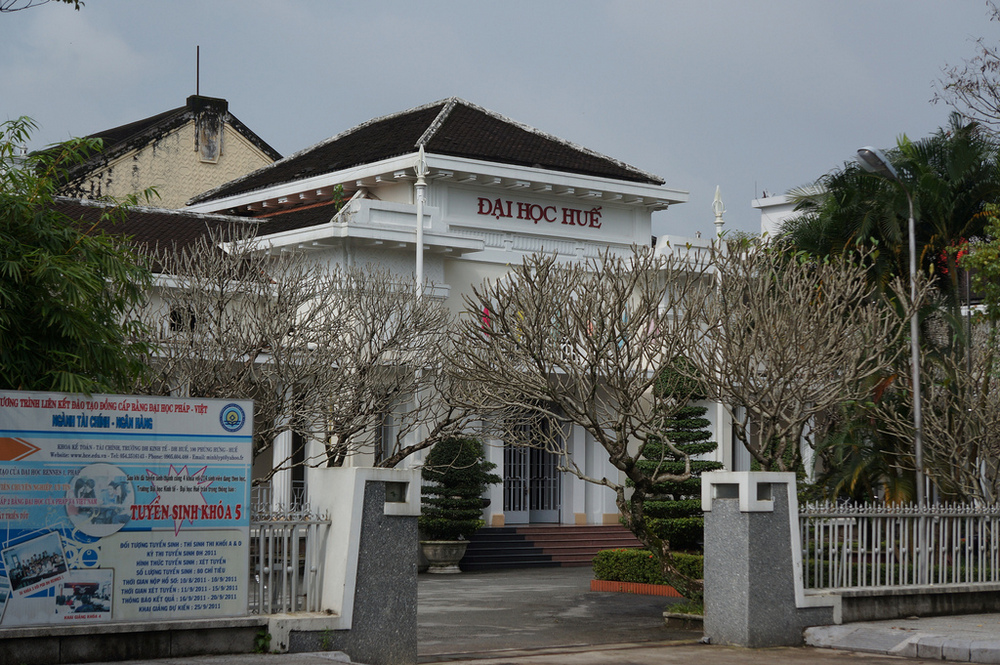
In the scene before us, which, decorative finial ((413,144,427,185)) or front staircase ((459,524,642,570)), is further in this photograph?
front staircase ((459,524,642,570))

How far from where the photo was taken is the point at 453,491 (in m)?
25.4

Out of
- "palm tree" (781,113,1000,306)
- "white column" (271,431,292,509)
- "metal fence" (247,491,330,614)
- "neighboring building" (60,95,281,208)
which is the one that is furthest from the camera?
"neighboring building" (60,95,281,208)

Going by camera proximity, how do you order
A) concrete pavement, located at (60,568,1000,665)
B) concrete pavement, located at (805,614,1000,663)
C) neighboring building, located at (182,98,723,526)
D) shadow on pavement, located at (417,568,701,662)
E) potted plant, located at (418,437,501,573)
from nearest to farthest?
concrete pavement, located at (60,568,1000,665) < concrete pavement, located at (805,614,1000,663) < shadow on pavement, located at (417,568,701,662) < potted plant, located at (418,437,501,573) < neighboring building, located at (182,98,723,526)

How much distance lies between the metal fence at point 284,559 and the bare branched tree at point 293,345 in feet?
25.3

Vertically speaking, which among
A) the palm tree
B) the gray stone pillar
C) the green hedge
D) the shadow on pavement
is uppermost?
the palm tree

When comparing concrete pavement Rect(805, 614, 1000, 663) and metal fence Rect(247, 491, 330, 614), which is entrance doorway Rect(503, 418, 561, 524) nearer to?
concrete pavement Rect(805, 614, 1000, 663)

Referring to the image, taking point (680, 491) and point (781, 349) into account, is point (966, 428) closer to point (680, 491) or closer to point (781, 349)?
point (781, 349)

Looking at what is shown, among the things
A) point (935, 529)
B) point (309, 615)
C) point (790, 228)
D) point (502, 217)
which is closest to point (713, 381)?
point (935, 529)

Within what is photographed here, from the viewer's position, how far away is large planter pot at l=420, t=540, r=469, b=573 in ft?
81.6

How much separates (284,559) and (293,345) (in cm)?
966

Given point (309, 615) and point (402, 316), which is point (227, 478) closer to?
point (309, 615)

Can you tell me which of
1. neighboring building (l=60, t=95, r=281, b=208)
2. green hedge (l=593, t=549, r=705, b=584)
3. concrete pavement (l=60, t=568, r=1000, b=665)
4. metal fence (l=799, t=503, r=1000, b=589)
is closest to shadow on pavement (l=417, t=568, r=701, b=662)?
concrete pavement (l=60, t=568, r=1000, b=665)

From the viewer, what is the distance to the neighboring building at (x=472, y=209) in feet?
89.4

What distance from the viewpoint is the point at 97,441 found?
997cm
